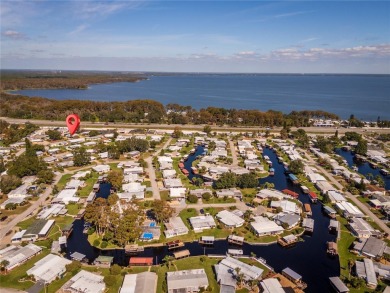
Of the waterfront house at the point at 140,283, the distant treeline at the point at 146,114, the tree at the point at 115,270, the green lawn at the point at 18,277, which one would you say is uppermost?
the distant treeline at the point at 146,114

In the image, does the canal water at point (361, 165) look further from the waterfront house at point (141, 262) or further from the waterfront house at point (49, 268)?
the waterfront house at point (49, 268)

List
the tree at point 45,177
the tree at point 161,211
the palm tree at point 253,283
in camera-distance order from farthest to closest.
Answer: the tree at point 45,177 < the tree at point 161,211 < the palm tree at point 253,283

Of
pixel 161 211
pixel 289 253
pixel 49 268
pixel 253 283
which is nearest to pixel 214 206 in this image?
pixel 161 211

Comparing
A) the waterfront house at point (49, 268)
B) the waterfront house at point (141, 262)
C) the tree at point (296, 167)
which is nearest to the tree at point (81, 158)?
the waterfront house at point (49, 268)

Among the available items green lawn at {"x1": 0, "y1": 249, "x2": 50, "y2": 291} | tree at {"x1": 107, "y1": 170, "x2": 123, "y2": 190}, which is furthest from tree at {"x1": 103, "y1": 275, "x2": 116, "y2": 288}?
tree at {"x1": 107, "y1": 170, "x2": 123, "y2": 190}

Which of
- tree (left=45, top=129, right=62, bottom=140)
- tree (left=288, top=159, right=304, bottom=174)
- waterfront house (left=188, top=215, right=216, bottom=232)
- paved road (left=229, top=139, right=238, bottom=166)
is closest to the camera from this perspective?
waterfront house (left=188, top=215, right=216, bottom=232)

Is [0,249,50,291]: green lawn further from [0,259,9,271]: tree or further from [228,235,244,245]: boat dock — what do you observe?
[228,235,244,245]: boat dock

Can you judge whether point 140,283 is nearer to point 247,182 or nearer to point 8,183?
point 247,182
